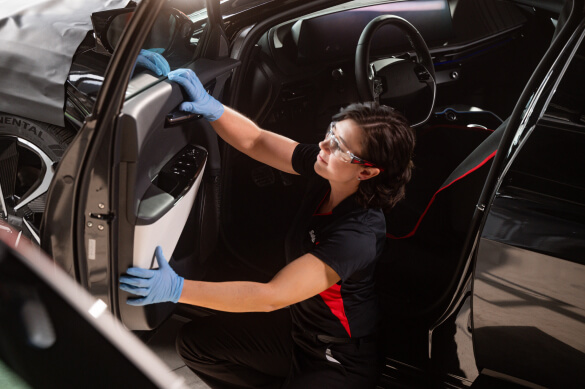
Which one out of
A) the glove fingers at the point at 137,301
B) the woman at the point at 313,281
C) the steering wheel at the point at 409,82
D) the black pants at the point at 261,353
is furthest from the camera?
the steering wheel at the point at 409,82

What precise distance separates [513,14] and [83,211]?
9.12 ft

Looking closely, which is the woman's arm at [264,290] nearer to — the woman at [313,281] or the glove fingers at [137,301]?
the woman at [313,281]

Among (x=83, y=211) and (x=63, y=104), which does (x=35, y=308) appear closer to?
(x=83, y=211)

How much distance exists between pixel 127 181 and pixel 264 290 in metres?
0.51

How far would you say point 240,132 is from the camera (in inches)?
79.5

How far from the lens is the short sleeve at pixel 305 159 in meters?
2.02

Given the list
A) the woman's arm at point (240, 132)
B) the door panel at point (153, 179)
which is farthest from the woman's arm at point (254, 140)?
the door panel at point (153, 179)

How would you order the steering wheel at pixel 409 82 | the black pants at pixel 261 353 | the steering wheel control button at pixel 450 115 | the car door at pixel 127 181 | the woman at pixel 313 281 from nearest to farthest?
the car door at pixel 127 181 → the woman at pixel 313 281 → the black pants at pixel 261 353 → the steering wheel at pixel 409 82 → the steering wheel control button at pixel 450 115

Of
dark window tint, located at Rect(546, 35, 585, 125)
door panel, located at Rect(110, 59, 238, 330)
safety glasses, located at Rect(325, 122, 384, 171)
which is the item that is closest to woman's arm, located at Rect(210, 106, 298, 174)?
door panel, located at Rect(110, 59, 238, 330)

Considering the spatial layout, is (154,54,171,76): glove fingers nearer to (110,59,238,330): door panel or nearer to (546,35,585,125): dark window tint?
(110,59,238,330): door panel

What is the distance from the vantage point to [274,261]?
2449mm

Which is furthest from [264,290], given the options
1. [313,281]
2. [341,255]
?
[341,255]

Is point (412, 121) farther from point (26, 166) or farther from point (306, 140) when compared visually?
point (26, 166)

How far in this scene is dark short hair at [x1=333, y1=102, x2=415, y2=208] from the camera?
169 centimetres
